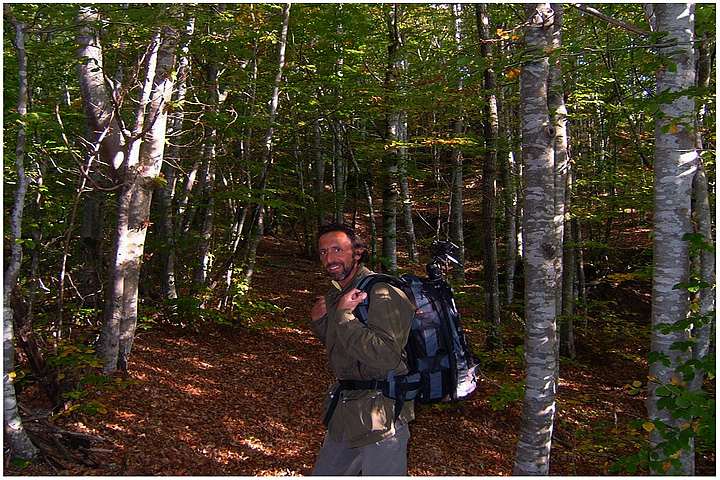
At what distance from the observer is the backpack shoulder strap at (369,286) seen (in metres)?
2.90

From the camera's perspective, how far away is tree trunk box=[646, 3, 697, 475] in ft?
13.3

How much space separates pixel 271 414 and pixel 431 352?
434cm

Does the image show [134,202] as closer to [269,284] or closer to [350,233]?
[350,233]

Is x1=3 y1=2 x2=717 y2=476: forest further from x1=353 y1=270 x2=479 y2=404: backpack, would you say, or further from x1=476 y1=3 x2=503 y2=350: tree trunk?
x1=353 y1=270 x2=479 y2=404: backpack

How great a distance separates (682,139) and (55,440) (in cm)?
617

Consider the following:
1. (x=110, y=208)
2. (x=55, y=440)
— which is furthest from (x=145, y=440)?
(x=110, y=208)

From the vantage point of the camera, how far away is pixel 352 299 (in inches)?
112

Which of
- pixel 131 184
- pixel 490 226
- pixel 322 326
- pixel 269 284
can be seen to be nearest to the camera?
pixel 322 326

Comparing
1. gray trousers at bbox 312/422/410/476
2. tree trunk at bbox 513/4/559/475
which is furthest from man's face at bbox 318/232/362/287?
tree trunk at bbox 513/4/559/475

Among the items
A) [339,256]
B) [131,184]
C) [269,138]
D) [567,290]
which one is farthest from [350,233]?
[567,290]

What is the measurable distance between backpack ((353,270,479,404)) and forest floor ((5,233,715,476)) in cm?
230

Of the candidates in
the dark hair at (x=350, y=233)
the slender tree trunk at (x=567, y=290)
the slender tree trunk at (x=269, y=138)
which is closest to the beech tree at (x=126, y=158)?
the slender tree trunk at (x=269, y=138)

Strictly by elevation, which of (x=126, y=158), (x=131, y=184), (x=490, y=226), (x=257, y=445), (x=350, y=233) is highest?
(x=126, y=158)

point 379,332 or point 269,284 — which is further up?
point 379,332
